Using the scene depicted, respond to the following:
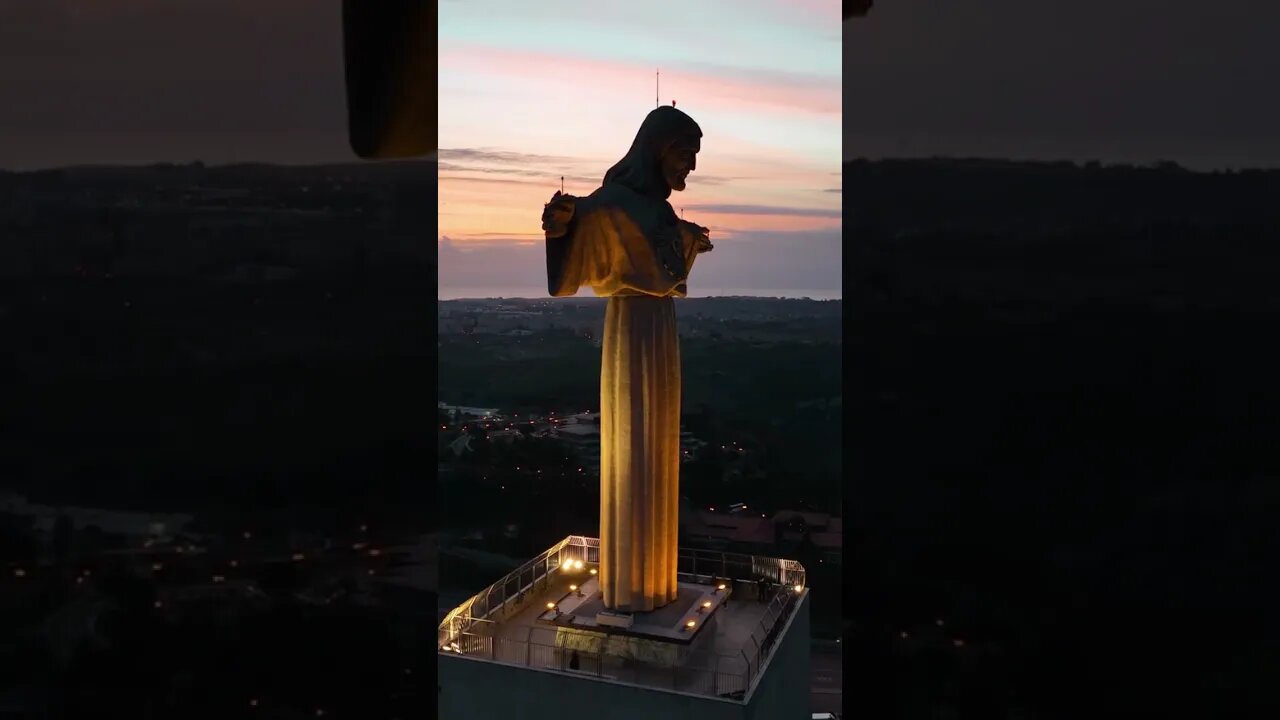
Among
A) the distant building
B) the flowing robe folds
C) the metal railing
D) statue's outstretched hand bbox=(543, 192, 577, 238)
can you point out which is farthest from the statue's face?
the distant building

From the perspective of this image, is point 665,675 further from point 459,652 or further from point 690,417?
point 690,417

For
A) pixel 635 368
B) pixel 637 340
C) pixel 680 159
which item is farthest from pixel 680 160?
pixel 635 368

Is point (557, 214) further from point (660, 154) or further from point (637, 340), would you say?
point (637, 340)

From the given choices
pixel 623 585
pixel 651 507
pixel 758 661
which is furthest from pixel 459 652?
pixel 758 661

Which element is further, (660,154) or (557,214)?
(660,154)

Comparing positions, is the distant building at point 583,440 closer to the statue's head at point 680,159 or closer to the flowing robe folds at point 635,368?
the flowing robe folds at point 635,368

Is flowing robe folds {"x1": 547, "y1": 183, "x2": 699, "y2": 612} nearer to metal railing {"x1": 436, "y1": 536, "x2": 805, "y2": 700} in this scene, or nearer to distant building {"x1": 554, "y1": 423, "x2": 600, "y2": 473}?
metal railing {"x1": 436, "y1": 536, "x2": 805, "y2": 700}

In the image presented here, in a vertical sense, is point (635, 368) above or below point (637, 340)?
below
